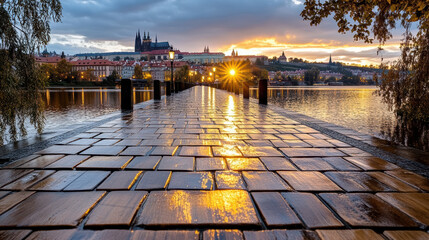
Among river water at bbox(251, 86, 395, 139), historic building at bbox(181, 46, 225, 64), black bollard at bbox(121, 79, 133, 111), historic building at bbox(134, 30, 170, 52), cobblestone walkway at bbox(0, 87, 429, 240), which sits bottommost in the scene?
river water at bbox(251, 86, 395, 139)

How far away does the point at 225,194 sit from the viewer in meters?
1.95

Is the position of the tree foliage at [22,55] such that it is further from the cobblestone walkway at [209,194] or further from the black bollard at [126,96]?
the black bollard at [126,96]

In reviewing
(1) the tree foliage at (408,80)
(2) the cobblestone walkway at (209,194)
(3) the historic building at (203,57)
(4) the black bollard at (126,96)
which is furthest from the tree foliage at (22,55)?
(3) the historic building at (203,57)

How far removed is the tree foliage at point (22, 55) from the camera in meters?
3.90

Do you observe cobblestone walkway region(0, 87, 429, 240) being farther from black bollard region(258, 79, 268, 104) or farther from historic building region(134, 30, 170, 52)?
historic building region(134, 30, 170, 52)

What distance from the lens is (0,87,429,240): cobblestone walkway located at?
1.49 m

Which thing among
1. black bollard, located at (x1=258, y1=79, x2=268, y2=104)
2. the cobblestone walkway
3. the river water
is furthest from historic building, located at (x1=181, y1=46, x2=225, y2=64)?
the cobblestone walkway

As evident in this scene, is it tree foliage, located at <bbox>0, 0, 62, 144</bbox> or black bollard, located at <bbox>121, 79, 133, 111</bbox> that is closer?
tree foliage, located at <bbox>0, 0, 62, 144</bbox>

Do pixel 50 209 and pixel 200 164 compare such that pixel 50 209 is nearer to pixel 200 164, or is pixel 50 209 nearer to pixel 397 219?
pixel 200 164

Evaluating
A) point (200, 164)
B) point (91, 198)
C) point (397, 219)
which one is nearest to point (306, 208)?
point (397, 219)

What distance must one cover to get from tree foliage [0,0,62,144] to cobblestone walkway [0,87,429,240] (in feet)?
4.37

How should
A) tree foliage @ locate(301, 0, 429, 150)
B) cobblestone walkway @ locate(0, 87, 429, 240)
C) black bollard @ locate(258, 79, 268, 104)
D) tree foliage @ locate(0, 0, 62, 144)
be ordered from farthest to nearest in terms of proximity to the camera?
1. black bollard @ locate(258, 79, 268, 104)
2. tree foliage @ locate(301, 0, 429, 150)
3. tree foliage @ locate(0, 0, 62, 144)
4. cobblestone walkway @ locate(0, 87, 429, 240)

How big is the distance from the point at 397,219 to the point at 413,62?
902cm

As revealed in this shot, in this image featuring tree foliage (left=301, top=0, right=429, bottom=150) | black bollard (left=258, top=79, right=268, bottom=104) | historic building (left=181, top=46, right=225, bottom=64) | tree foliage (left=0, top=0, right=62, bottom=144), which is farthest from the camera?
historic building (left=181, top=46, right=225, bottom=64)
